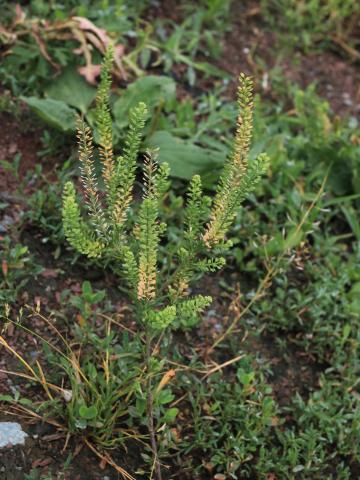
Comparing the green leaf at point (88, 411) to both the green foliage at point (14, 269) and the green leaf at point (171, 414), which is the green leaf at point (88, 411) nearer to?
the green leaf at point (171, 414)

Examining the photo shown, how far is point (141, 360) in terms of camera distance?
2.80 metres

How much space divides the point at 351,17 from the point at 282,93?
3.45ft

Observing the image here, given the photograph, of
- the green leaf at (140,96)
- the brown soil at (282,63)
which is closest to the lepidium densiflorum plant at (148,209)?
the green leaf at (140,96)

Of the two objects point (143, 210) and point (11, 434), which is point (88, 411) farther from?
point (143, 210)

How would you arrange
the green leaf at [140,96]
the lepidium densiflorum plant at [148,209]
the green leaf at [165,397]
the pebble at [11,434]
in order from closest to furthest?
1. the lepidium densiflorum plant at [148,209]
2. the pebble at [11,434]
3. the green leaf at [165,397]
4. the green leaf at [140,96]

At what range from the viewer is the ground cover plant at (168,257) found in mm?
2312

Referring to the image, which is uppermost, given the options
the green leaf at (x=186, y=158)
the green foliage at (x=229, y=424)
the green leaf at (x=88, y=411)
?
the green leaf at (x=186, y=158)

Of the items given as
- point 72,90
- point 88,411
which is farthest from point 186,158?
point 88,411

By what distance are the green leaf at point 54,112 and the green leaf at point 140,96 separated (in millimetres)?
247

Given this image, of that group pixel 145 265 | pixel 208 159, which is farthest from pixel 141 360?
pixel 208 159

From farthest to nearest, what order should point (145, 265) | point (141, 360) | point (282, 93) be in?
point (282, 93) < point (141, 360) < point (145, 265)

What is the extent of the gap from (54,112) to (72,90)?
0.29 m

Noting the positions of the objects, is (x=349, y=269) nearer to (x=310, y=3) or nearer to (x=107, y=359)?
(x=107, y=359)

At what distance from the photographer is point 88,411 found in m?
2.48
